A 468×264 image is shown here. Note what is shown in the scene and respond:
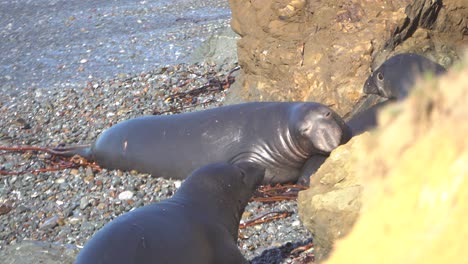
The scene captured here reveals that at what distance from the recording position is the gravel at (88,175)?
6.61 metres

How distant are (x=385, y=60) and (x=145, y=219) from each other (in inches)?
158

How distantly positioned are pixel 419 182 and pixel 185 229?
9.80 ft

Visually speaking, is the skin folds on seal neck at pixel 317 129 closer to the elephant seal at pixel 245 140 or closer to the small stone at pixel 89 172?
the elephant seal at pixel 245 140

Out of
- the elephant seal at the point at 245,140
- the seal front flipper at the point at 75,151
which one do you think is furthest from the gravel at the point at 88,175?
the elephant seal at the point at 245,140

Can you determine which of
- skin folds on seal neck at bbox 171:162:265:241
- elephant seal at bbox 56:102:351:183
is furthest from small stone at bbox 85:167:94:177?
skin folds on seal neck at bbox 171:162:265:241

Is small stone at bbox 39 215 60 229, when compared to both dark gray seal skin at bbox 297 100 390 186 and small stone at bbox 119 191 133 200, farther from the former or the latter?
dark gray seal skin at bbox 297 100 390 186

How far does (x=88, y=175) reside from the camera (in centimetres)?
847

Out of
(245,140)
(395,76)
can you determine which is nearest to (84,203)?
(245,140)

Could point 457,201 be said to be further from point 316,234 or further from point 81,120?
point 81,120

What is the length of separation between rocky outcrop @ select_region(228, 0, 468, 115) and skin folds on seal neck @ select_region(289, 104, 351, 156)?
1.62 ft

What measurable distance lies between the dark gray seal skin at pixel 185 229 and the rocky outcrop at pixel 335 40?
2.60 metres

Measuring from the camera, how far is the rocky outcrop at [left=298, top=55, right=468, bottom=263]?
1955 millimetres

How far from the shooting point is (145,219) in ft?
15.9

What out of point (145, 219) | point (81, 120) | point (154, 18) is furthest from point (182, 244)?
point (154, 18)
